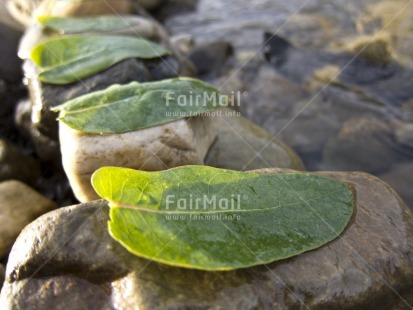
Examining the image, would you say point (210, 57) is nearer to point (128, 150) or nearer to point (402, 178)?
point (402, 178)

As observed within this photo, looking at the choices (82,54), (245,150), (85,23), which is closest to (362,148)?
(245,150)

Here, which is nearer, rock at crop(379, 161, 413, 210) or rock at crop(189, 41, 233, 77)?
rock at crop(379, 161, 413, 210)

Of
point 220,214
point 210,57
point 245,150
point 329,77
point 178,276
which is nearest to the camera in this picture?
point 178,276

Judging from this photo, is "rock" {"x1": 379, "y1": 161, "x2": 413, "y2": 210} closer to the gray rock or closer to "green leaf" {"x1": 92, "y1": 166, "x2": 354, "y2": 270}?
"green leaf" {"x1": 92, "y1": 166, "x2": 354, "y2": 270}

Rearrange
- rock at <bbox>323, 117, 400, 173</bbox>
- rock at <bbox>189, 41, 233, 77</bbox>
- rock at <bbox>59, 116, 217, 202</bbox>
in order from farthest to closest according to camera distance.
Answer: rock at <bbox>189, 41, 233, 77</bbox>
rock at <bbox>323, 117, 400, 173</bbox>
rock at <bbox>59, 116, 217, 202</bbox>

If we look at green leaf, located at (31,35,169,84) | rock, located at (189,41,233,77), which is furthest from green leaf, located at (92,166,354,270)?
rock, located at (189,41,233,77)
